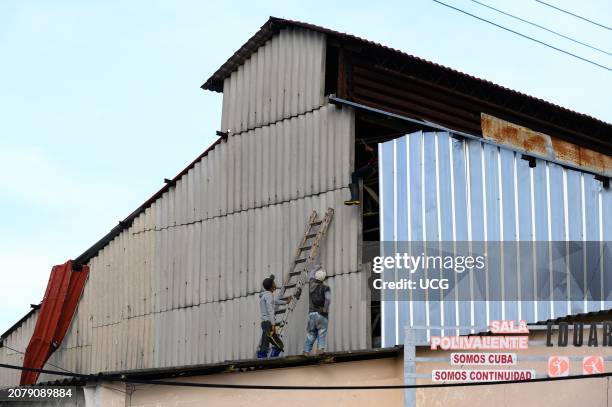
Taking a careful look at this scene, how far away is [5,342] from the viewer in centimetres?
3384

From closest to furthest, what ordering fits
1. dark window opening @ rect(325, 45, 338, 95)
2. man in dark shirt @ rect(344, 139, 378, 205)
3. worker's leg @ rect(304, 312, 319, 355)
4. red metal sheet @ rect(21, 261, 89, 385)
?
worker's leg @ rect(304, 312, 319, 355) < man in dark shirt @ rect(344, 139, 378, 205) < dark window opening @ rect(325, 45, 338, 95) < red metal sheet @ rect(21, 261, 89, 385)

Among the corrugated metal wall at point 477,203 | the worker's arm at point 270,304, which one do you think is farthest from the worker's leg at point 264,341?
the corrugated metal wall at point 477,203

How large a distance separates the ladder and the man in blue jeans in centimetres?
136

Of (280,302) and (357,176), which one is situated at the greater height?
(357,176)

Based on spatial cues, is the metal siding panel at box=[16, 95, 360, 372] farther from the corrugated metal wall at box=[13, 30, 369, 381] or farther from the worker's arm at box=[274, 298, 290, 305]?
the worker's arm at box=[274, 298, 290, 305]

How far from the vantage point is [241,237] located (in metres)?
26.7

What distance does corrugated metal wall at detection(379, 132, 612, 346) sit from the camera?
21219mm

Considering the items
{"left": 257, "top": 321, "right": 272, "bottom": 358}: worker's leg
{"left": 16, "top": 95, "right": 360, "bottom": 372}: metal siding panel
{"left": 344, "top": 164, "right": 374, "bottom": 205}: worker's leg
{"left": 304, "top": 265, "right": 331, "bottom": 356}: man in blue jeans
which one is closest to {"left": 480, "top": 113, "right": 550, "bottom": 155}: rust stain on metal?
{"left": 16, "top": 95, "right": 360, "bottom": 372}: metal siding panel

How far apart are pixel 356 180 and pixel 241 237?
4084 mm

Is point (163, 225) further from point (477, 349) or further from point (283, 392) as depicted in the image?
point (477, 349)

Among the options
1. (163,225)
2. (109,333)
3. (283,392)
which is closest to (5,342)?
(109,333)

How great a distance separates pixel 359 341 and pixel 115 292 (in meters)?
9.52

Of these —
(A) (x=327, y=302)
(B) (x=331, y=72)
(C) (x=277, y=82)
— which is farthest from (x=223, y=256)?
(B) (x=331, y=72)

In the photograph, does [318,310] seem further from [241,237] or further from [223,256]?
[223,256]
